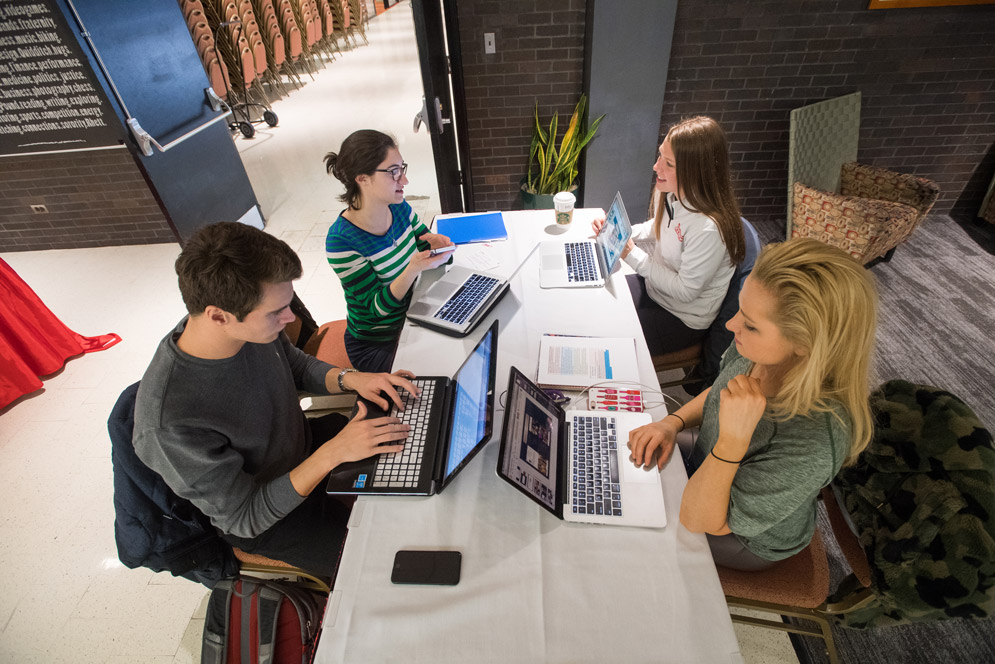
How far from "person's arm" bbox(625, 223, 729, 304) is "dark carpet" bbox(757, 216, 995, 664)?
667mm

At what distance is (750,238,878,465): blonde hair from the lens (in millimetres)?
999

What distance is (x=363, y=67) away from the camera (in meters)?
9.02

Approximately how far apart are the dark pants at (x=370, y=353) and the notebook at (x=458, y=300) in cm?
26

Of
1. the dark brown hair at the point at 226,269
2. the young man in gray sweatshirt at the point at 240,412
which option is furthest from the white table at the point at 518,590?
the dark brown hair at the point at 226,269

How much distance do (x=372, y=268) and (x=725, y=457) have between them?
57.7 inches

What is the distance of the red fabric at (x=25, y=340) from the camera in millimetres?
2652

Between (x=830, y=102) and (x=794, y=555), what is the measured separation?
3.30 metres

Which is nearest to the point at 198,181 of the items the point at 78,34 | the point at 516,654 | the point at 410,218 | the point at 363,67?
the point at 78,34

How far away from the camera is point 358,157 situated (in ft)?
6.12

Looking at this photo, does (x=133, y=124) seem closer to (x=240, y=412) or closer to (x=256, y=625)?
(x=240, y=412)

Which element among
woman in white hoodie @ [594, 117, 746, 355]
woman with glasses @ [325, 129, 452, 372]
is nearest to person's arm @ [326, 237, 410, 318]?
woman with glasses @ [325, 129, 452, 372]

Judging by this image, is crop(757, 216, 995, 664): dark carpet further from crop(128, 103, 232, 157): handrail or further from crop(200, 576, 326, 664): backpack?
crop(128, 103, 232, 157): handrail

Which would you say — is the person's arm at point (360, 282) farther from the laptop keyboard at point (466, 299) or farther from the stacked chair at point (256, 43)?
the stacked chair at point (256, 43)

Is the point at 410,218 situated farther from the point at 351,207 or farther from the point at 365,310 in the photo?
the point at 365,310
